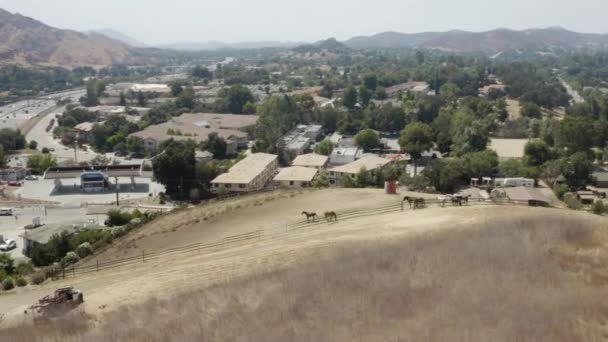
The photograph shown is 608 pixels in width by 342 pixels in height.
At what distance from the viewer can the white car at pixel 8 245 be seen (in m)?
22.8

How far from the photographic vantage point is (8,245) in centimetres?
2302

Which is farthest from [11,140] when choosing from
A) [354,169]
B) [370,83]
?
[370,83]

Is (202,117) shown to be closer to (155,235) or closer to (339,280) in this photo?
(155,235)

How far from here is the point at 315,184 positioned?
2842cm

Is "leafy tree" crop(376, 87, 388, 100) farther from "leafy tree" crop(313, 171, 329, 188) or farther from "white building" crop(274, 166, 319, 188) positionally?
"leafy tree" crop(313, 171, 329, 188)

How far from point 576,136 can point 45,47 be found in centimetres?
12806

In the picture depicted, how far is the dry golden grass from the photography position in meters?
9.12

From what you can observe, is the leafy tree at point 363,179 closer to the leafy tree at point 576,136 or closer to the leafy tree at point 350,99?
the leafy tree at point 576,136

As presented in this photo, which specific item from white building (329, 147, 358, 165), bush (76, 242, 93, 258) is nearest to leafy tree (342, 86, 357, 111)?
white building (329, 147, 358, 165)

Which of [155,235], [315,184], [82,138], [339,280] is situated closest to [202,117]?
[82,138]

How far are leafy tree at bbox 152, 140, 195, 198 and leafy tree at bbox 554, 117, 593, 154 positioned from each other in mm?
21794

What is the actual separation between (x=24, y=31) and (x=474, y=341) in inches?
5937

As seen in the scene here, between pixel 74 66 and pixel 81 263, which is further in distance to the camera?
pixel 74 66

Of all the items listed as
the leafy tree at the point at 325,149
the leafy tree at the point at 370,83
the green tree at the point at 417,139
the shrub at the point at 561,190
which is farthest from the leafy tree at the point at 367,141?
the leafy tree at the point at 370,83
